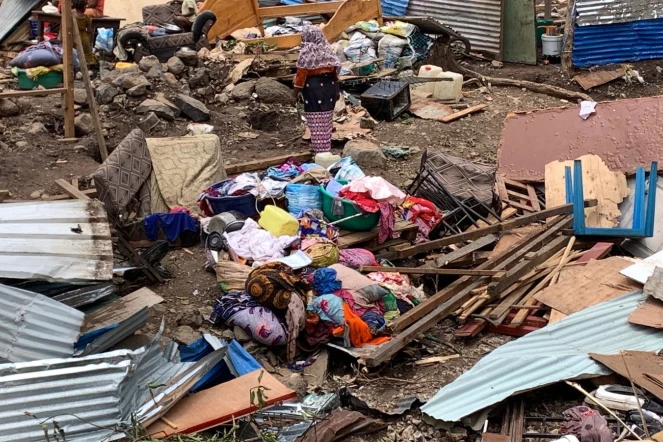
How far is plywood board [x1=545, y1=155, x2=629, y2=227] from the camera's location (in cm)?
852

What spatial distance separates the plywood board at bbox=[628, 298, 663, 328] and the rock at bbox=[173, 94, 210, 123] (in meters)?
7.12

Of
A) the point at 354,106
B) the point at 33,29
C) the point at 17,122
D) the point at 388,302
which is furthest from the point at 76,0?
the point at 388,302

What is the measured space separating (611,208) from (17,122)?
7642 mm

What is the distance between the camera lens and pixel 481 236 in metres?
8.16

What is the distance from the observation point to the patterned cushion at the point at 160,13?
15.4 metres

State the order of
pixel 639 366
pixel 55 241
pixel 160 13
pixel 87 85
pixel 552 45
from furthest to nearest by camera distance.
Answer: pixel 552 45 < pixel 160 13 < pixel 87 85 < pixel 639 366 < pixel 55 241

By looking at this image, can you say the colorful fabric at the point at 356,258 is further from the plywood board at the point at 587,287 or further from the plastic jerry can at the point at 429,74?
the plastic jerry can at the point at 429,74

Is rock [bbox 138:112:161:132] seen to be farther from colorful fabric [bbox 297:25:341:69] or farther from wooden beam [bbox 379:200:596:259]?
wooden beam [bbox 379:200:596:259]

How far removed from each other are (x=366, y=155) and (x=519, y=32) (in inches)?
312

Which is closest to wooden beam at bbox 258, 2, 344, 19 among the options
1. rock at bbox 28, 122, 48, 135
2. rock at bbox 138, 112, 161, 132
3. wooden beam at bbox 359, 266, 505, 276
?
rock at bbox 138, 112, 161, 132

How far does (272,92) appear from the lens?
40.3 ft

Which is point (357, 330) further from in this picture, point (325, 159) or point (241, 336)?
point (325, 159)

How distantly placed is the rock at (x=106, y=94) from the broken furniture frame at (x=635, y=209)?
663cm

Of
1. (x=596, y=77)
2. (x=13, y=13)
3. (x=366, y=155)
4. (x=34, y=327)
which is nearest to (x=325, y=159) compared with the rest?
(x=366, y=155)
